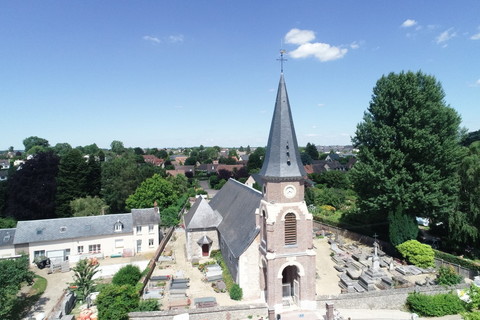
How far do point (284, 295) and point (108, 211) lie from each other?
35871mm

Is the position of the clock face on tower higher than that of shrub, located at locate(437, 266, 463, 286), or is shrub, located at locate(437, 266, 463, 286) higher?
the clock face on tower

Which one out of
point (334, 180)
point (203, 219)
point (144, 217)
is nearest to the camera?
point (203, 219)

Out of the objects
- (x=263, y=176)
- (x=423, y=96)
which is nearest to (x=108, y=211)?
(x=263, y=176)

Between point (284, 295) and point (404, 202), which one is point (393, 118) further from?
point (284, 295)

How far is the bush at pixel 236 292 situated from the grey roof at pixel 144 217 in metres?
16.4

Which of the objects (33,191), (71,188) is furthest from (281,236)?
(33,191)

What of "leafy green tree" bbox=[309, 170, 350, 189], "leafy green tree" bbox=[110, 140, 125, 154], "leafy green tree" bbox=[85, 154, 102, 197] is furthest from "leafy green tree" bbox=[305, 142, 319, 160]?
"leafy green tree" bbox=[85, 154, 102, 197]

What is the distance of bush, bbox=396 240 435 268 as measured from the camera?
27469 mm

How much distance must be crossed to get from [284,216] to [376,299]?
9.14m

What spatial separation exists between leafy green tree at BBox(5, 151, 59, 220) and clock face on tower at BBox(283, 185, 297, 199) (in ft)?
120

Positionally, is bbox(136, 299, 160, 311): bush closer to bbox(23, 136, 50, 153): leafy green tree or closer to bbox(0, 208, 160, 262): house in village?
bbox(0, 208, 160, 262): house in village

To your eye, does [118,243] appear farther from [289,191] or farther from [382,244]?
[382,244]

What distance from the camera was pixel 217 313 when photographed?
18.9 meters

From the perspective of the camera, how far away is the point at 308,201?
170 ft
